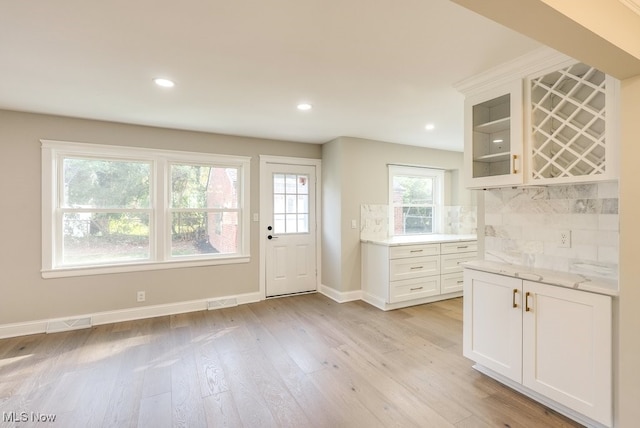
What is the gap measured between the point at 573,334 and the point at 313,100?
2626 mm

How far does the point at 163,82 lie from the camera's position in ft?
7.99

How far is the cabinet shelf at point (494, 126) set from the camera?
230cm

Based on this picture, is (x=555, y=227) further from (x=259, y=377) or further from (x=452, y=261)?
(x=259, y=377)

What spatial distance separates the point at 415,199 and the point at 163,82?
406 centimetres

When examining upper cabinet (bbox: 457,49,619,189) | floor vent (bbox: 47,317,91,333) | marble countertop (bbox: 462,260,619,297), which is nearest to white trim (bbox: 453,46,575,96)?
upper cabinet (bbox: 457,49,619,189)

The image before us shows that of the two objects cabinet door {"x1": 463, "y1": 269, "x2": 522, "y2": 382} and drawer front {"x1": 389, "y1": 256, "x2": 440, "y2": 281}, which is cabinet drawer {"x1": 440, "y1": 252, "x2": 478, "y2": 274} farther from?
cabinet door {"x1": 463, "y1": 269, "x2": 522, "y2": 382}

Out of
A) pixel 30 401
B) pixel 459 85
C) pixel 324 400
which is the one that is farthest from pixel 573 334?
pixel 30 401

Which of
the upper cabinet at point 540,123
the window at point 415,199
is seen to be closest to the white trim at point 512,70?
the upper cabinet at point 540,123

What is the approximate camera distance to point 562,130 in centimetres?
204

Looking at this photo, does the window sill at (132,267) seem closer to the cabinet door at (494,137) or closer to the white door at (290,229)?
the white door at (290,229)

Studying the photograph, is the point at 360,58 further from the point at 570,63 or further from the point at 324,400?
the point at 324,400

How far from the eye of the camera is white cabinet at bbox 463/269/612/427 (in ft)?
5.58

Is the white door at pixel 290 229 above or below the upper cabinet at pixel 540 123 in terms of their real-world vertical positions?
below

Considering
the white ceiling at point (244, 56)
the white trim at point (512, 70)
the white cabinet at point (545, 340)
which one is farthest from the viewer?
the white trim at point (512, 70)
